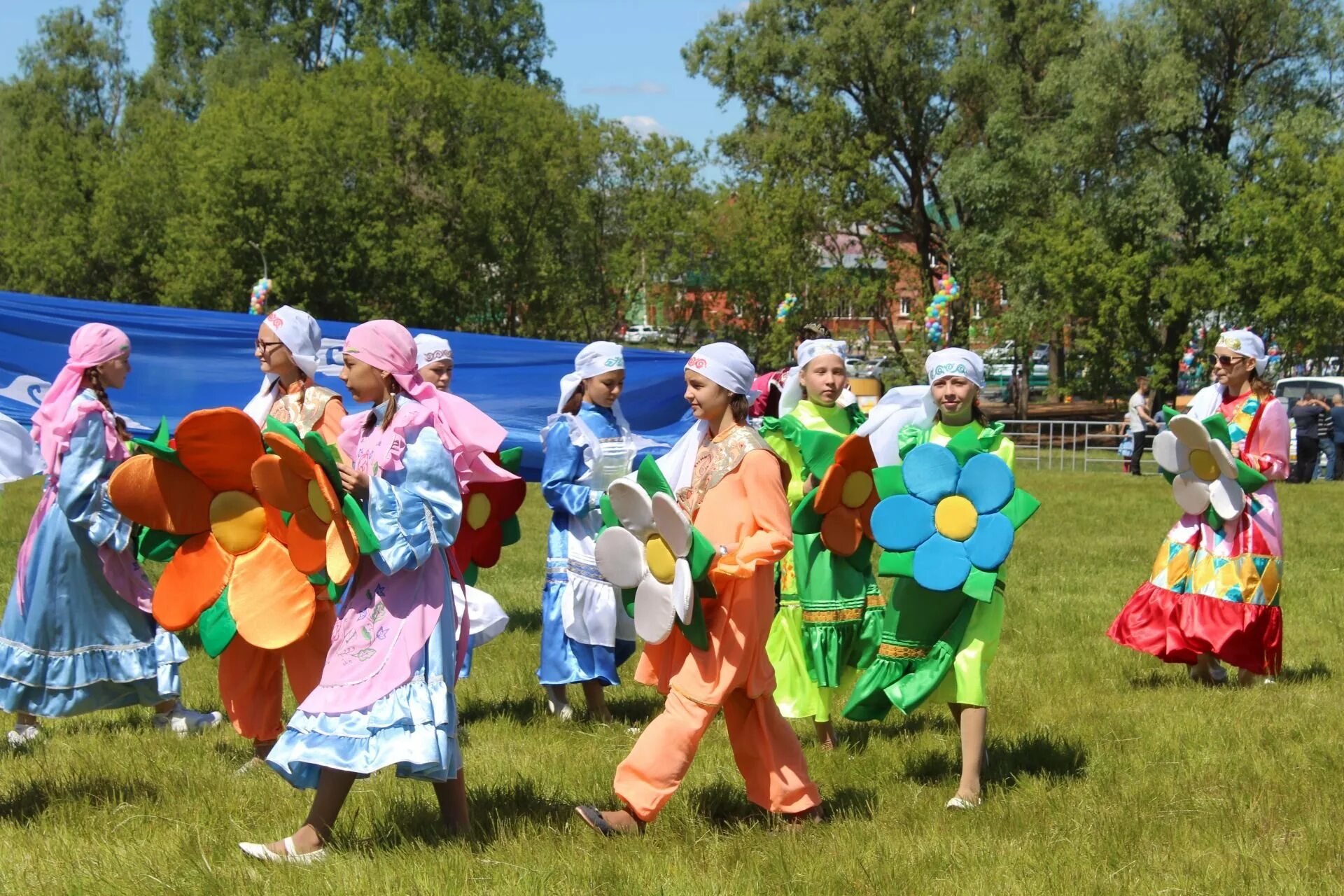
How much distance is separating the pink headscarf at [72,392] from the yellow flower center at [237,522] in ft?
5.02

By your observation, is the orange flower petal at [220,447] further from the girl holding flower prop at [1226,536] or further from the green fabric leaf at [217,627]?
the girl holding flower prop at [1226,536]

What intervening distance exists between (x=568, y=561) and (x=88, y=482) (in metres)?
2.35

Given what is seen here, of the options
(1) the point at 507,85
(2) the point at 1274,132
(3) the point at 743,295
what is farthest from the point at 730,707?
(1) the point at 507,85

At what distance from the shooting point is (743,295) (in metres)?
38.1

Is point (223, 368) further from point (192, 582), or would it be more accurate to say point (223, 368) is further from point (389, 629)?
point (389, 629)

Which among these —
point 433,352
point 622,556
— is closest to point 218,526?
point 622,556

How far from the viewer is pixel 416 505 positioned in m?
4.52

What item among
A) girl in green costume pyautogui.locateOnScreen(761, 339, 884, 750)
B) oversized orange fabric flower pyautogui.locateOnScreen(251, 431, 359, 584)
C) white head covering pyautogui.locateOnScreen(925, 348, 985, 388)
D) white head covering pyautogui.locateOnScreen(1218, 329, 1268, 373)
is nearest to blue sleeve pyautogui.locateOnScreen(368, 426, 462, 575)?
oversized orange fabric flower pyautogui.locateOnScreen(251, 431, 359, 584)

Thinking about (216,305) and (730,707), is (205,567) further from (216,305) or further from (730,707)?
(216,305)

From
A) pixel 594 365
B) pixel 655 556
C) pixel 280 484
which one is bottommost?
pixel 655 556

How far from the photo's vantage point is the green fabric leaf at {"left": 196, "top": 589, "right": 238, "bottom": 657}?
5.64m

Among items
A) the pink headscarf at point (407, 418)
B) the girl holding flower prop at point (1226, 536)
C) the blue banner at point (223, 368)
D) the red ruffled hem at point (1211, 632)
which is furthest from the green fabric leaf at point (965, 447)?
the blue banner at point (223, 368)

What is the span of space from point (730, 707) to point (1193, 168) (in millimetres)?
29500

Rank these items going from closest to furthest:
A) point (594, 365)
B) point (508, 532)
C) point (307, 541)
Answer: point (307, 541) → point (508, 532) → point (594, 365)
